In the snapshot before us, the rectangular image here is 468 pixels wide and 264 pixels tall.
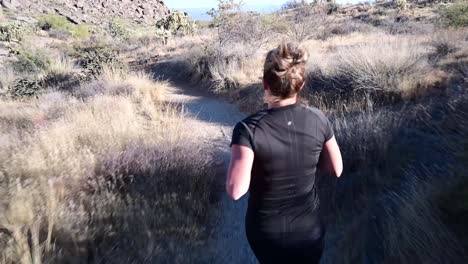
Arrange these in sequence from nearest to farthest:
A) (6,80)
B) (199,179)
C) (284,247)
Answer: (284,247) → (199,179) → (6,80)

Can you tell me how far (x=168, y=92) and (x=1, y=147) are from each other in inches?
296

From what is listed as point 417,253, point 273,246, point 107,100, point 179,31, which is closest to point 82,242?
point 273,246

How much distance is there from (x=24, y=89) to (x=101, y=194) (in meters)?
10.3

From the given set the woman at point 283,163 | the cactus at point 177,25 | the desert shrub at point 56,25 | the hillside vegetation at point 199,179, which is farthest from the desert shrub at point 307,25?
the desert shrub at point 56,25

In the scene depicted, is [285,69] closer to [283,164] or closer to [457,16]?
[283,164]

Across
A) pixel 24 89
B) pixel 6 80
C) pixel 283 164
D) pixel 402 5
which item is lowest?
pixel 24 89

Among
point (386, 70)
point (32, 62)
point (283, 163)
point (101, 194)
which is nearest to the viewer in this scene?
point (283, 163)

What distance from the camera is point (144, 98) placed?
947 centimetres

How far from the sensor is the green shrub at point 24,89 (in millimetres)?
11574

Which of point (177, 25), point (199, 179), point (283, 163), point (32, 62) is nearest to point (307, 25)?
point (177, 25)

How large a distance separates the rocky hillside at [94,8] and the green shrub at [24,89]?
45.5 m

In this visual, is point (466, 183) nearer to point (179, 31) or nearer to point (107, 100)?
point (107, 100)

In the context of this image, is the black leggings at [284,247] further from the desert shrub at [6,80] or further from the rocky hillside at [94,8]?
the rocky hillside at [94,8]

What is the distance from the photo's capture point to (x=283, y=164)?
6.91ft
